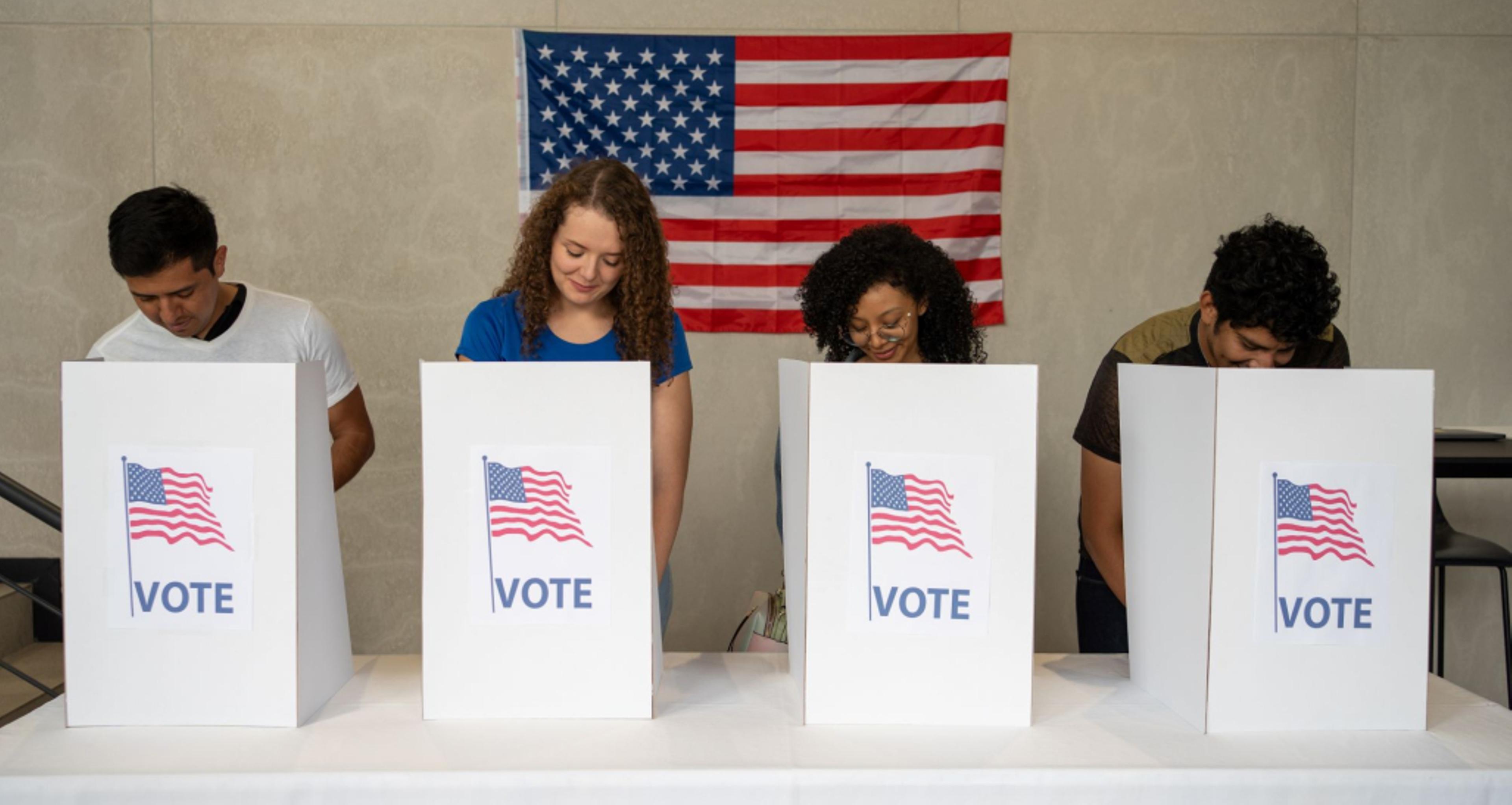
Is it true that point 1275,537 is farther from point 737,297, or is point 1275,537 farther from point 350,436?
point 737,297

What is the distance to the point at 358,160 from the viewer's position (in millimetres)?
3295

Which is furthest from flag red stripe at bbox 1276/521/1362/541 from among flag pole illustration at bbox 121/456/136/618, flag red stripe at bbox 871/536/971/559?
flag pole illustration at bbox 121/456/136/618

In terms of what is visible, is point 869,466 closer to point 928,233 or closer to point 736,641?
point 736,641

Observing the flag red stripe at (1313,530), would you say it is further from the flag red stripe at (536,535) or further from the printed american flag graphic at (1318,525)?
the flag red stripe at (536,535)

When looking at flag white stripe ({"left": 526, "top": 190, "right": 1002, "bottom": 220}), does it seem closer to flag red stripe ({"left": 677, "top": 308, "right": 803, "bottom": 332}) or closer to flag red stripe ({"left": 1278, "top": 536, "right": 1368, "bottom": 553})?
flag red stripe ({"left": 677, "top": 308, "right": 803, "bottom": 332})

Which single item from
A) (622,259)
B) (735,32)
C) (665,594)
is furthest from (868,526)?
(735,32)

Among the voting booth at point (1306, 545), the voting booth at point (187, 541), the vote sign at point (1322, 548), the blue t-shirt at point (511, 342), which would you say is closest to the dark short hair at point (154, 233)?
the blue t-shirt at point (511, 342)

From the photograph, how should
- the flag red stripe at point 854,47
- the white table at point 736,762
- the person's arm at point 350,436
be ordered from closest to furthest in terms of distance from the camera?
the white table at point 736,762
the person's arm at point 350,436
the flag red stripe at point 854,47

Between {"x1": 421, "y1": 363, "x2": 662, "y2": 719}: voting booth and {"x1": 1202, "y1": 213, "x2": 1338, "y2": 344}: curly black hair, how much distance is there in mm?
822

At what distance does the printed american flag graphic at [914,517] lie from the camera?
1152 mm

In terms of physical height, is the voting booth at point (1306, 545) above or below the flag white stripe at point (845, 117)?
below

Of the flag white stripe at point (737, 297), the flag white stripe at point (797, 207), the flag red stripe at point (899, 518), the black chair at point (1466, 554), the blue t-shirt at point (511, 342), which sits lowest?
the black chair at point (1466, 554)

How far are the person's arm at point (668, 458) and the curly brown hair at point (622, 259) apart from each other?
0.13 ft

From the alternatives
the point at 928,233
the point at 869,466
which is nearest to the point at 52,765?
the point at 869,466
